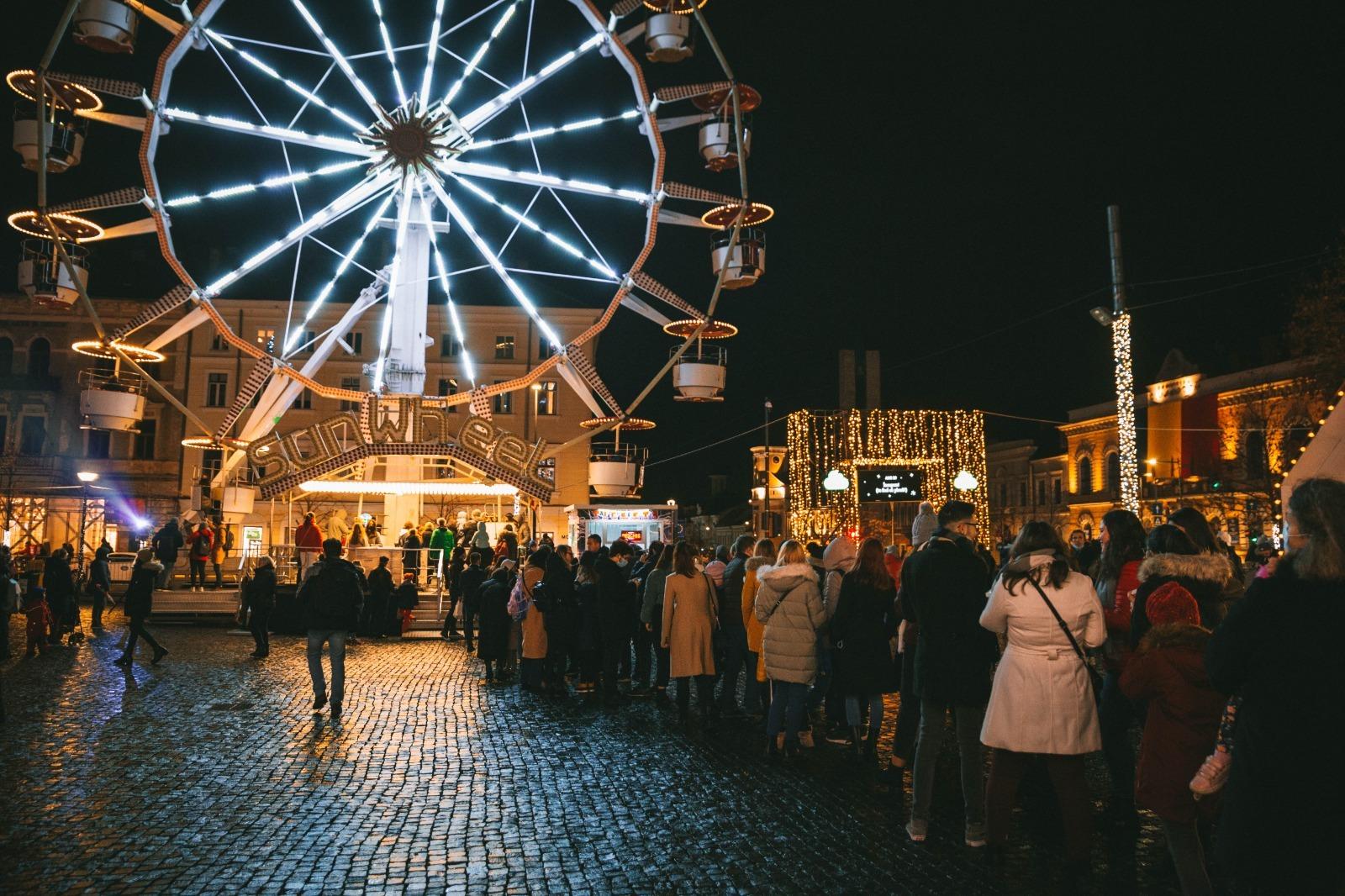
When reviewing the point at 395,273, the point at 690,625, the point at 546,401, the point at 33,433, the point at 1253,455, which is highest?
the point at 546,401

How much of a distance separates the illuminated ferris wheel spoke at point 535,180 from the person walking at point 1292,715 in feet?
66.7

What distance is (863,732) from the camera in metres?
10.3

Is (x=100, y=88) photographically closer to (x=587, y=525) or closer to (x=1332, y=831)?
(x=587, y=525)

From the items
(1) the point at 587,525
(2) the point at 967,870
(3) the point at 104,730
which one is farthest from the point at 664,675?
(1) the point at 587,525

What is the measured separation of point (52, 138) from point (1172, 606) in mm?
22524

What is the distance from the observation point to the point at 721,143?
23969mm

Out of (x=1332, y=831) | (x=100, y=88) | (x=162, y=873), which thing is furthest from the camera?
(x=100, y=88)

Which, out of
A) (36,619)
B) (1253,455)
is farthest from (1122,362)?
(1253,455)

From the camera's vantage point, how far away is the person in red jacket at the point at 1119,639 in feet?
22.9

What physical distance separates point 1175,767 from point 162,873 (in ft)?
17.5

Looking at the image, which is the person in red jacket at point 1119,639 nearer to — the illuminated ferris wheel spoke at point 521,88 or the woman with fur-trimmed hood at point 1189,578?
the woman with fur-trimmed hood at point 1189,578

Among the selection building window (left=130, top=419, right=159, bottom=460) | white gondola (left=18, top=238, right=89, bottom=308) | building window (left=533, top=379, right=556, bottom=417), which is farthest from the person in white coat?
building window (left=130, top=419, right=159, bottom=460)

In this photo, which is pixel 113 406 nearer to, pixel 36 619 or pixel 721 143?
pixel 36 619

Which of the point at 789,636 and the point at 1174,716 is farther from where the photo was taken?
the point at 789,636
